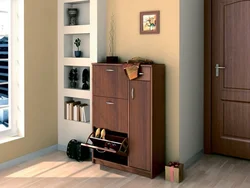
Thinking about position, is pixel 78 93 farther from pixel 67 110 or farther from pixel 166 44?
pixel 166 44

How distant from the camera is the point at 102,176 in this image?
3689mm

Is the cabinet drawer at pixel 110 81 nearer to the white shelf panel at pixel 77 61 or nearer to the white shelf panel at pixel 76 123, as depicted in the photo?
the white shelf panel at pixel 77 61

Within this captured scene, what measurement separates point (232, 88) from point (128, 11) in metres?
1.62

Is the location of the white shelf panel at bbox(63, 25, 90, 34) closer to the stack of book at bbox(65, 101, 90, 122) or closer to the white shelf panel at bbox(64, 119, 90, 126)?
the stack of book at bbox(65, 101, 90, 122)

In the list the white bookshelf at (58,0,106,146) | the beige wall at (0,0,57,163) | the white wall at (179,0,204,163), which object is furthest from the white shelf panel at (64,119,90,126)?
the white wall at (179,0,204,163)

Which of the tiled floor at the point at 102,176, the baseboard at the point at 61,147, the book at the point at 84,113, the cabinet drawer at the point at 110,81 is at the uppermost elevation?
the cabinet drawer at the point at 110,81

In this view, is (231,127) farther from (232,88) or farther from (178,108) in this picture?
(178,108)

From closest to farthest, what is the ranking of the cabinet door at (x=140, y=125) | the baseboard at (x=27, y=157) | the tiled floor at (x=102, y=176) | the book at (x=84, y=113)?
the tiled floor at (x=102, y=176), the cabinet door at (x=140, y=125), the baseboard at (x=27, y=157), the book at (x=84, y=113)

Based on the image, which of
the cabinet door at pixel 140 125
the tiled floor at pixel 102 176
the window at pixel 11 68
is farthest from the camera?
the window at pixel 11 68

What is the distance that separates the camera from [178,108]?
3773 mm

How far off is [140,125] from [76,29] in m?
1.61

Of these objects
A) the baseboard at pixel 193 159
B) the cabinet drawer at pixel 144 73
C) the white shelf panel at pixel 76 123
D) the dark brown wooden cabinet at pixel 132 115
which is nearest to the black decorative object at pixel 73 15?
the dark brown wooden cabinet at pixel 132 115

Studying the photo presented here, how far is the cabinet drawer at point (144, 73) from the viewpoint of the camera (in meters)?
3.52

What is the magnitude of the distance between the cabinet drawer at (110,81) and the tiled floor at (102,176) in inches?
34.9
